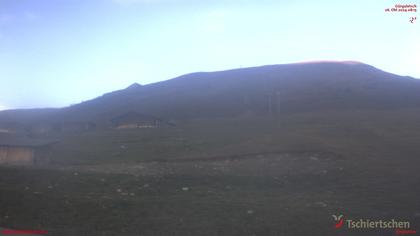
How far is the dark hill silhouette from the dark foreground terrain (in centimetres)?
4159

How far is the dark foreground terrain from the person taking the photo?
1068 centimetres

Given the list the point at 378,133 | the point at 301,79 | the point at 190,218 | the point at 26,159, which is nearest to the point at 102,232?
the point at 190,218

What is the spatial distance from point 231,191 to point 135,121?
2262 inches

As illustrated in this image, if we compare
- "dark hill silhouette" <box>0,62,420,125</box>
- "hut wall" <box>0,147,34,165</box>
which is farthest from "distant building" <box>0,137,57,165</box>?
"dark hill silhouette" <box>0,62,420,125</box>

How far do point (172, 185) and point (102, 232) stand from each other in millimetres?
9452

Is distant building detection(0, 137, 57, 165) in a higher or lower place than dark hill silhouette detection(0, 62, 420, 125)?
lower

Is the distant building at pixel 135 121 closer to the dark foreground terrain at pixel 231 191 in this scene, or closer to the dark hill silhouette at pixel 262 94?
the dark hill silhouette at pixel 262 94

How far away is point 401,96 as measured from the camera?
80250 millimetres

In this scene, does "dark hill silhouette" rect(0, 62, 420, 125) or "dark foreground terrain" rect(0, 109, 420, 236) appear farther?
"dark hill silhouette" rect(0, 62, 420, 125)

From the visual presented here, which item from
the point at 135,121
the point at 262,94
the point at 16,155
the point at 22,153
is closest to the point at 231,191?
the point at 22,153

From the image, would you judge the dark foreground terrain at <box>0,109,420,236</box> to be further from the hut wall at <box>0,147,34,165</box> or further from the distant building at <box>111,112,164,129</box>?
the distant building at <box>111,112,164,129</box>

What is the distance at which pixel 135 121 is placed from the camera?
241 ft

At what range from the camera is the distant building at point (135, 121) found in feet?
240

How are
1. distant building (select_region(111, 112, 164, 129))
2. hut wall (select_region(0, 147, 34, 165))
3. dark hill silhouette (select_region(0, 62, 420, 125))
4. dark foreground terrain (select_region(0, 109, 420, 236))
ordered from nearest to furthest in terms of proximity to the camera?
dark foreground terrain (select_region(0, 109, 420, 236)), hut wall (select_region(0, 147, 34, 165)), distant building (select_region(111, 112, 164, 129)), dark hill silhouette (select_region(0, 62, 420, 125))
